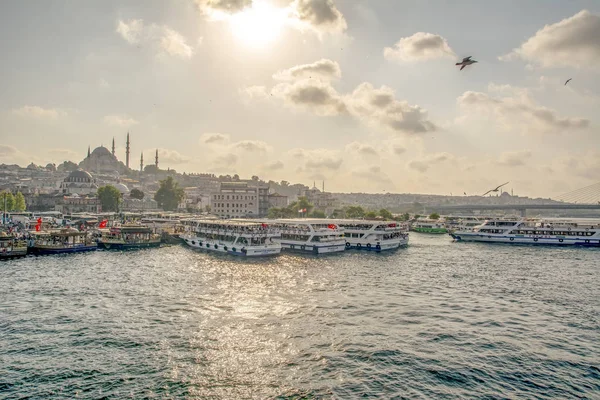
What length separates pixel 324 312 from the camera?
2675 centimetres

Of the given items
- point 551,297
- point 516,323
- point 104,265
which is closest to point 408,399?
point 516,323

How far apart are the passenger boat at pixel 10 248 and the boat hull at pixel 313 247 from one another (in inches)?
1272

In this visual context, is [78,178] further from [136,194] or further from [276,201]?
[276,201]

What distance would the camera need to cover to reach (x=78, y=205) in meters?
126

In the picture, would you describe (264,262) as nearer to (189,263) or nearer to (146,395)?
(189,263)

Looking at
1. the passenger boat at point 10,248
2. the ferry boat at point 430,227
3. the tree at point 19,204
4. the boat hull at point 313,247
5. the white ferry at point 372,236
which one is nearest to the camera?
the passenger boat at point 10,248

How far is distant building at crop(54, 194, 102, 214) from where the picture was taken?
125 metres

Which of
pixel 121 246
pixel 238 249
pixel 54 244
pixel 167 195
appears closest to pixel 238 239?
pixel 238 249

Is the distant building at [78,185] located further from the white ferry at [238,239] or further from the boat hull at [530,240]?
the boat hull at [530,240]

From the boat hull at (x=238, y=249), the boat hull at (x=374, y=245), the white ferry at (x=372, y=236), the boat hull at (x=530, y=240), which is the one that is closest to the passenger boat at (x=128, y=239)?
the boat hull at (x=238, y=249)

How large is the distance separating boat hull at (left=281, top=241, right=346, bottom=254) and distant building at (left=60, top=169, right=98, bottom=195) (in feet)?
363

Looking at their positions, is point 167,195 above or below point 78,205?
above

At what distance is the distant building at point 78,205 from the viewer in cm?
12475

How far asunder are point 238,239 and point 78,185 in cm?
11935
